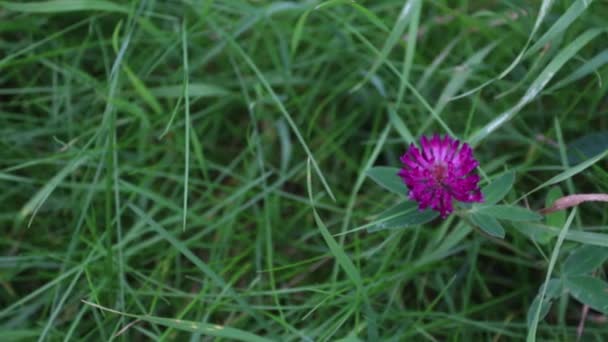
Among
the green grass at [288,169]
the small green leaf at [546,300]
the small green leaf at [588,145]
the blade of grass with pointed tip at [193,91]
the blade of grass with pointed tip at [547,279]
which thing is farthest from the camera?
the blade of grass with pointed tip at [193,91]

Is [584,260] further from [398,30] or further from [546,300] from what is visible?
[398,30]

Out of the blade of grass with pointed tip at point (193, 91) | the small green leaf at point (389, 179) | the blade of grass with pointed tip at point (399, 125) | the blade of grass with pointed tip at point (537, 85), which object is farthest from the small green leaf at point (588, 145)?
the blade of grass with pointed tip at point (193, 91)

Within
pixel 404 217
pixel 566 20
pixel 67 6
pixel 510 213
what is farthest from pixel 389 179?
pixel 67 6

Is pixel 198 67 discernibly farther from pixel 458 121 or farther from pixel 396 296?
pixel 396 296

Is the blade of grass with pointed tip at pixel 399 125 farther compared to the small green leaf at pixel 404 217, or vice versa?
the blade of grass with pointed tip at pixel 399 125

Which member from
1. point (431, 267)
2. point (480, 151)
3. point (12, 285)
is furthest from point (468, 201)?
point (12, 285)

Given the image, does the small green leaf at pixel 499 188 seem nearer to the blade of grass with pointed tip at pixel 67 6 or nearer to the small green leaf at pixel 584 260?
the small green leaf at pixel 584 260

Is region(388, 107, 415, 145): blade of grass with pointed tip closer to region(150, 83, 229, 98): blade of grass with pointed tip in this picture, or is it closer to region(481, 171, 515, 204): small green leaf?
region(481, 171, 515, 204): small green leaf

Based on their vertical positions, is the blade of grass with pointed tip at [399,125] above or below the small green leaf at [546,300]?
→ above

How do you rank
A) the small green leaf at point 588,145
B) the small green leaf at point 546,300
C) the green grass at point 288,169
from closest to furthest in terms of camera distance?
the small green leaf at point 546,300 < the green grass at point 288,169 < the small green leaf at point 588,145
